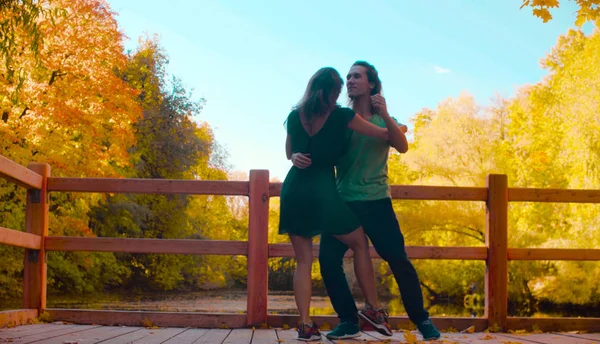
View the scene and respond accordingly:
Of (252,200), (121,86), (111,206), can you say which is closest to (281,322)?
(252,200)

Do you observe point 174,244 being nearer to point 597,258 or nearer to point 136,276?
point 597,258

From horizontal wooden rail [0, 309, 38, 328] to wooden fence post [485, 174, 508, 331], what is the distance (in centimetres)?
352

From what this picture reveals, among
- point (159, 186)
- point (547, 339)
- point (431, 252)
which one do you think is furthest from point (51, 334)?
point (547, 339)

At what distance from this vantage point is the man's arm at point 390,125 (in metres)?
3.95

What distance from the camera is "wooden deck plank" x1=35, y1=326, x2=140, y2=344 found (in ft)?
13.1

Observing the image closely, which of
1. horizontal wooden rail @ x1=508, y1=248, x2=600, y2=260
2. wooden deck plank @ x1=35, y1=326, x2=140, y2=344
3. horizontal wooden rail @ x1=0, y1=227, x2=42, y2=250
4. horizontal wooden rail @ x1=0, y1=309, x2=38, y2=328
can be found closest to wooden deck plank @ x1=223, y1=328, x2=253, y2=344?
wooden deck plank @ x1=35, y1=326, x2=140, y2=344

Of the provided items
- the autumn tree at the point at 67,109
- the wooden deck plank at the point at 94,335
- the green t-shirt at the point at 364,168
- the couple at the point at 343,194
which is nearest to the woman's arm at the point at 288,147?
the couple at the point at 343,194

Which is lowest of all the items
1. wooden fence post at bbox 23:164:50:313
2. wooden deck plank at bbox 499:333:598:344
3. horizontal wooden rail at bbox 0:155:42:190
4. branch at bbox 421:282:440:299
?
branch at bbox 421:282:440:299

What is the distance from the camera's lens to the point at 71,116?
14719 millimetres

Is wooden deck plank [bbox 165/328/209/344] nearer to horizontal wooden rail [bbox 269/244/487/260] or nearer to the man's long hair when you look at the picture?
horizontal wooden rail [bbox 269/244/487/260]

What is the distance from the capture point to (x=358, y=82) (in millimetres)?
4211

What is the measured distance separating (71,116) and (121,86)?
2019 millimetres

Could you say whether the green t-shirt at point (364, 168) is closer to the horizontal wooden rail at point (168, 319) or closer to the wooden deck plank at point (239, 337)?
the wooden deck plank at point (239, 337)

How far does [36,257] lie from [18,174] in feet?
2.70
